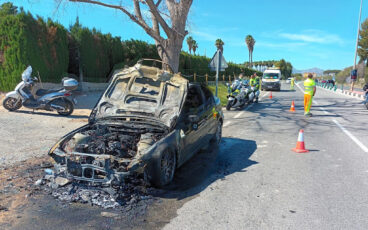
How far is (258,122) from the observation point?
11.4m

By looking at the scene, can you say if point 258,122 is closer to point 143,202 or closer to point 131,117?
point 131,117

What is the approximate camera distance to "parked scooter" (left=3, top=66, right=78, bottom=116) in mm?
10578

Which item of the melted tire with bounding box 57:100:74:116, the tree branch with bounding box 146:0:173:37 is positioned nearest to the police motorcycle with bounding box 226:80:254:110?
the tree branch with bounding box 146:0:173:37

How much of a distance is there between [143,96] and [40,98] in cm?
675

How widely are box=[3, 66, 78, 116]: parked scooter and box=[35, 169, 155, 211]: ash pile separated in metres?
6.81

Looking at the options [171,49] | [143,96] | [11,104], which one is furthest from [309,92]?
[11,104]

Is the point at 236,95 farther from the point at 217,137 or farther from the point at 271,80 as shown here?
the point at 271,80

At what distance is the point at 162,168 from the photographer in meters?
4.43

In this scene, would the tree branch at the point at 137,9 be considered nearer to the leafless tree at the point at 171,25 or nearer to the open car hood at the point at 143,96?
the leafless tree at the point at 171,25

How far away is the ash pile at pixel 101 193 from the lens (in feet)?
12.8

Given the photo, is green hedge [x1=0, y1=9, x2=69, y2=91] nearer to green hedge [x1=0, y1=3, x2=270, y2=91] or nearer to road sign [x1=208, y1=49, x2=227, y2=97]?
green hedge [x1=0, y1=3, x2=270, y2=91]

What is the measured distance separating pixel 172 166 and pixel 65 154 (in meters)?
1.65

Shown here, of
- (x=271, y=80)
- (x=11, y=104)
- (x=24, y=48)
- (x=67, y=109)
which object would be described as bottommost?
(x=67, y=109)

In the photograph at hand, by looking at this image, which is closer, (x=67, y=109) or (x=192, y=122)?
(x=192, y=122)
